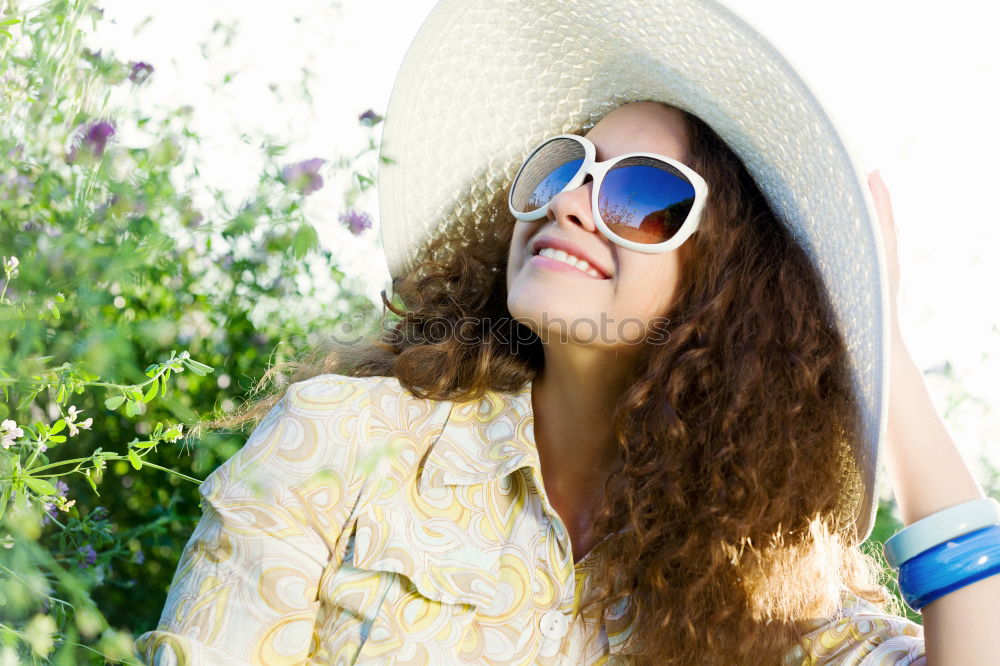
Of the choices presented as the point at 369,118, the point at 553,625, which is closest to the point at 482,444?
the point at 553,625

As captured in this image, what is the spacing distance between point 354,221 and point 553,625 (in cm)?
96

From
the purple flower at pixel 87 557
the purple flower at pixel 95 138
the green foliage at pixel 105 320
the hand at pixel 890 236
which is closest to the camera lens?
the green foliage at pixel 105 320

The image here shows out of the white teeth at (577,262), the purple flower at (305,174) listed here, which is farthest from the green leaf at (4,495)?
the white teeth at (577,262)

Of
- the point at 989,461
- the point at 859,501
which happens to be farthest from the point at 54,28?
the point at 989,461

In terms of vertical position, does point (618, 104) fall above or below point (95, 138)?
above

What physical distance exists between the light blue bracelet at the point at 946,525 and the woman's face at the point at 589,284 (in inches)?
24.2

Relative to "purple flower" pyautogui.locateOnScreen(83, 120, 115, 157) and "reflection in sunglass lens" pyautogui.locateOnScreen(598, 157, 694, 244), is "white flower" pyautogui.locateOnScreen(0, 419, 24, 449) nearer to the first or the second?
"purple flower" pyautogui.locateOnScreen(83, 120, 115, 157)

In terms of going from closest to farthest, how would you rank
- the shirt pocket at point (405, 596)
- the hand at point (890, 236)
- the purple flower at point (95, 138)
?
the purple flower at point (95, 138)
the shirt pocket at point (405, 596)
the hand at point (890, 236)

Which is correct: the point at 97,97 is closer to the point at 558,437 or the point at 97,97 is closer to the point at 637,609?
the point at 558,437

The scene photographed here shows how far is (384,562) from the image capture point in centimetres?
163

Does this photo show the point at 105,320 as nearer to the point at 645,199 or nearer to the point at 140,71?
the point at 140,71

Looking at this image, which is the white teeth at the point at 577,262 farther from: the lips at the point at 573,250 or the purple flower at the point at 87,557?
the purple flower at the point at 87,557

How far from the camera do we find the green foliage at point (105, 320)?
0.93 m

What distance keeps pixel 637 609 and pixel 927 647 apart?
1.64ft
